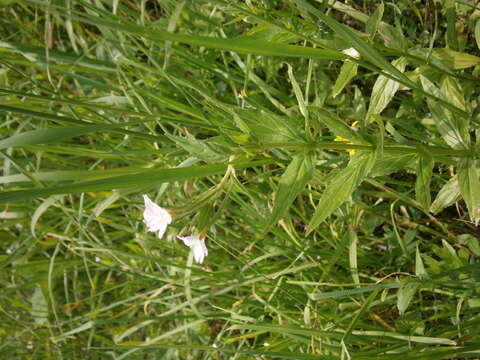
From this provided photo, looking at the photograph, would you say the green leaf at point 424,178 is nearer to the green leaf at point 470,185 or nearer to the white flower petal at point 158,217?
the green leaf at point 470,185

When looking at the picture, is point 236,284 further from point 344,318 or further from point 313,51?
point 313,51

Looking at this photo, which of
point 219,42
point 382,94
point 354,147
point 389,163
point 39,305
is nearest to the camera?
point 219,42

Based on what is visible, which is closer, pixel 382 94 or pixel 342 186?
pixel 342 186

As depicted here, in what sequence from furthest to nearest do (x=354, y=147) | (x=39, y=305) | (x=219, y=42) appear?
(x=39, y=305), (x=354, y=147), (x=219, y=42)

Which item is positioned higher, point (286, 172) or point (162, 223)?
point (286, 172)

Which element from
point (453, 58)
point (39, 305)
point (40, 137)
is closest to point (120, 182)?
point (40, 137)

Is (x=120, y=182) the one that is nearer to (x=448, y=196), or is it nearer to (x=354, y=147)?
(x=354, y=147)
